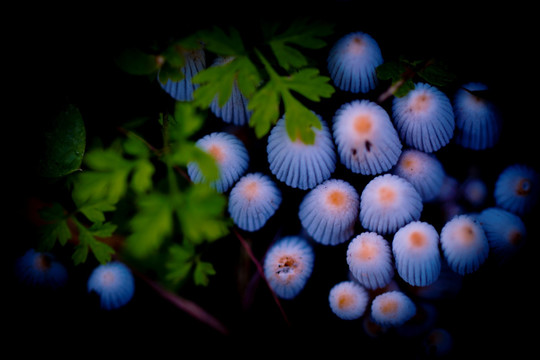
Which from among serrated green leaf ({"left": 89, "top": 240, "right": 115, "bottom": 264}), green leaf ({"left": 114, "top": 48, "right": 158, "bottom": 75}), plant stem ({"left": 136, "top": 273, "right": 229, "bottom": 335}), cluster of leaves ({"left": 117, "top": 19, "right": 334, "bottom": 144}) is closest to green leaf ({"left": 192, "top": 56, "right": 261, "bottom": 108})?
cluster of leaves ({"left": 117, "top": 19, "right": 334, "bottom": 144})

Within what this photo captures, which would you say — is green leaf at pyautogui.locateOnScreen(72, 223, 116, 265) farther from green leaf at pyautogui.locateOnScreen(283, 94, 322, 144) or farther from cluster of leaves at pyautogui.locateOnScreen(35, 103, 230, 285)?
green leaf at pyautogui.locateOnScreen(283, 94, 322, 144)

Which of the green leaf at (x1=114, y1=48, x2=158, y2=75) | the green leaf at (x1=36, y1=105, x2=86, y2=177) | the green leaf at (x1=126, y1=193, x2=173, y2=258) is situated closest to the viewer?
the green leaf at (x1=126, y1=193, x2=173, y2=258)

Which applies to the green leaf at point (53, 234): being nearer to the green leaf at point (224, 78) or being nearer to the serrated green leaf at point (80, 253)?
the serrated green leaf at point (80, 253)

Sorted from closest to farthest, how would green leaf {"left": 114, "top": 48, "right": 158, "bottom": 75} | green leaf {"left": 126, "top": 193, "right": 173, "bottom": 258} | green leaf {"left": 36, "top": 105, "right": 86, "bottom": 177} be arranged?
green leaf {"left": 126, "top": 193, "right": 173, "bottom": 258} → green leaf {"left": 114, "top": 48, "right": 158, "bottom": 75} → green leaf {"left": 36, "top": 105, "right": 86, "bottom": 177}

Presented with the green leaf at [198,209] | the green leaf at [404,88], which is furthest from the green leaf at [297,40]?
the green leaf at [198,209]

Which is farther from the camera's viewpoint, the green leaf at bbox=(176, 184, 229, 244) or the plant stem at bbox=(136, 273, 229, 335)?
the plant stem at bbox=(136, 273, 229, 335)

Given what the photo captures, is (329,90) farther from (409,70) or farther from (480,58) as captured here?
(480,58)
